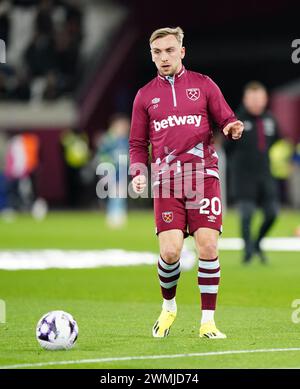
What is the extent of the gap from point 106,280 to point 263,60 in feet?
90.6

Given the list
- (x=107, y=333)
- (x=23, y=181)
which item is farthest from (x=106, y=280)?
(x=23, y=181)

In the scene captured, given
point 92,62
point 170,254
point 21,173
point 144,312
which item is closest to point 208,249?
point 170,254

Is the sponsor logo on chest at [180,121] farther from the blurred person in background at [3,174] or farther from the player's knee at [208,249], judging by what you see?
the blurred person in background at [3,174]

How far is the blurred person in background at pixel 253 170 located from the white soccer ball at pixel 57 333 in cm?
792

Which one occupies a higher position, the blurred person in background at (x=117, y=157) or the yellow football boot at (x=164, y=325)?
the blurred person in background at (x=117, y=157)

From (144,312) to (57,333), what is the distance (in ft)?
8.70

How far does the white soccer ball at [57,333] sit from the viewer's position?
9.12m

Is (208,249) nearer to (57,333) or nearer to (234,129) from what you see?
(234,129)

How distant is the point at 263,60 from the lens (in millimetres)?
41781

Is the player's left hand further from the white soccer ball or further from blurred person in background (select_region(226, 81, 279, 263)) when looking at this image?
blurred person in background (select_region(226, 81, 279, 263))

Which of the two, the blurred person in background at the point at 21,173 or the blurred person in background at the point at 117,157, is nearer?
the blurred person in background at the point at 117,157

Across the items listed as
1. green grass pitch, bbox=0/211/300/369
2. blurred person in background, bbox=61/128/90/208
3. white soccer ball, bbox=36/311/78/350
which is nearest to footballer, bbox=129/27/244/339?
green grass pitch, bbox=0/211/300/369

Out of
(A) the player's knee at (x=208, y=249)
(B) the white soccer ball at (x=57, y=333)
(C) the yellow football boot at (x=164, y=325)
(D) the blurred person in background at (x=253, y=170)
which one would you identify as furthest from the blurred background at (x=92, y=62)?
(B) the white soccer ball at (x=57, y=333)

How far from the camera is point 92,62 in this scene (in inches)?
1592
